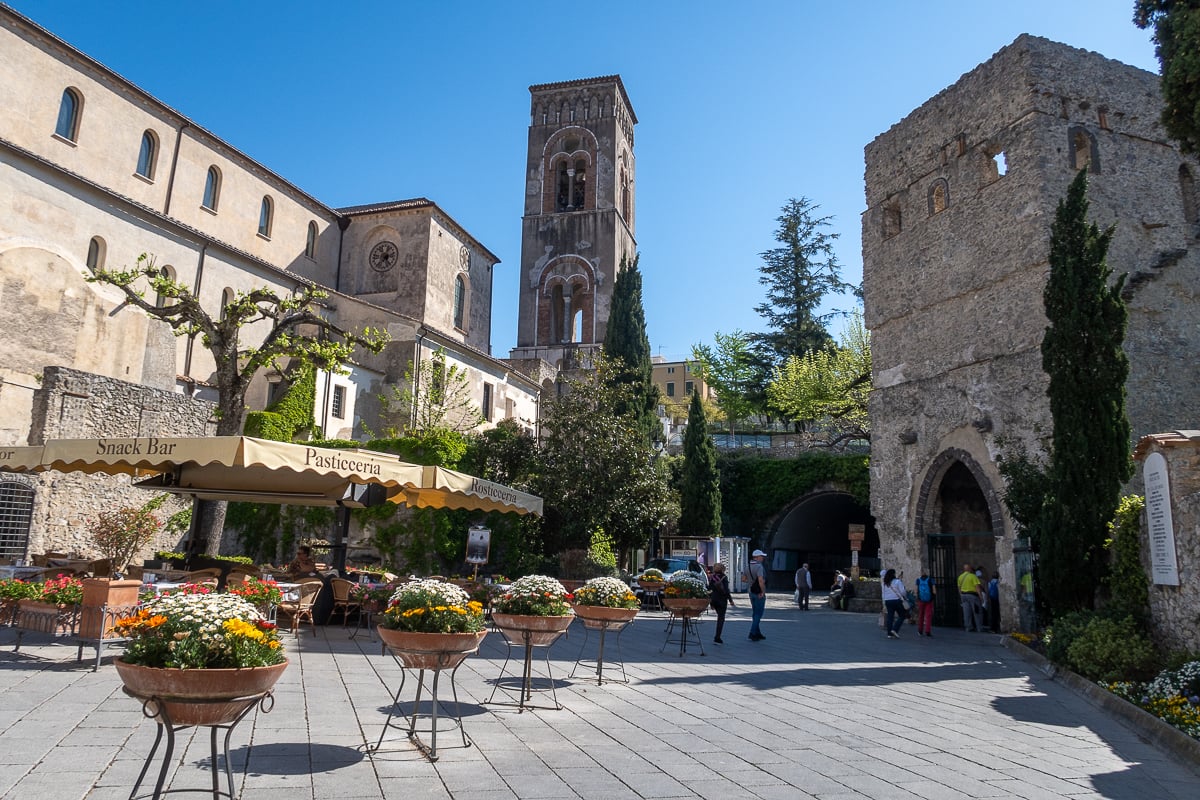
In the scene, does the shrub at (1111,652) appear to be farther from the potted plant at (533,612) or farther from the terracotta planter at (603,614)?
the potted plant at (533,612)

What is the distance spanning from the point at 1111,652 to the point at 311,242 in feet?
114

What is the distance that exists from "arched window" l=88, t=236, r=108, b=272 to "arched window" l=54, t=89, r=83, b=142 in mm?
4033

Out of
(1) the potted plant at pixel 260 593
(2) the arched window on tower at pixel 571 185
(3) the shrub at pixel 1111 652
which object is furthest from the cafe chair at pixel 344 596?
(2) the arched window on tower at pixel 571 185

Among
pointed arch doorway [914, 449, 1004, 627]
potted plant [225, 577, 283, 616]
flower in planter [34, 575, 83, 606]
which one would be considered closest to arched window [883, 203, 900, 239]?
pointed arch doorway [914, 449, 1004, 627]

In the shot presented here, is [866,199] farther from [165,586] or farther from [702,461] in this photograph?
[165,586]

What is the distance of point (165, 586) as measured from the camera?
9.13m

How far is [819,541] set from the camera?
129 feet

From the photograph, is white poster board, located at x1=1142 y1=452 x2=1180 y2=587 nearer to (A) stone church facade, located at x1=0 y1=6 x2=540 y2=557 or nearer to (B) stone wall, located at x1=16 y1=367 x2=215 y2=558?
(B) stone wall, located at x1=16 y1=367 x2=215 y2=558

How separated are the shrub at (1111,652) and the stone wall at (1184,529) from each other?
1.32 feet

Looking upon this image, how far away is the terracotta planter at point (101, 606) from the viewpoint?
26.2 feet

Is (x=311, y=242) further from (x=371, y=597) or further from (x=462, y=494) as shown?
(x=371, y=597)

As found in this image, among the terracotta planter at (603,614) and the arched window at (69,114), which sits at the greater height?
the arched window at (69,114)

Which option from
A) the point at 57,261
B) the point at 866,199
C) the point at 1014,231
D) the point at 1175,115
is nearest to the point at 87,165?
the point at 57,261

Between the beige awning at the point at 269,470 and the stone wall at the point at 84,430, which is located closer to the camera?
the beige awning at the point at 269,470
